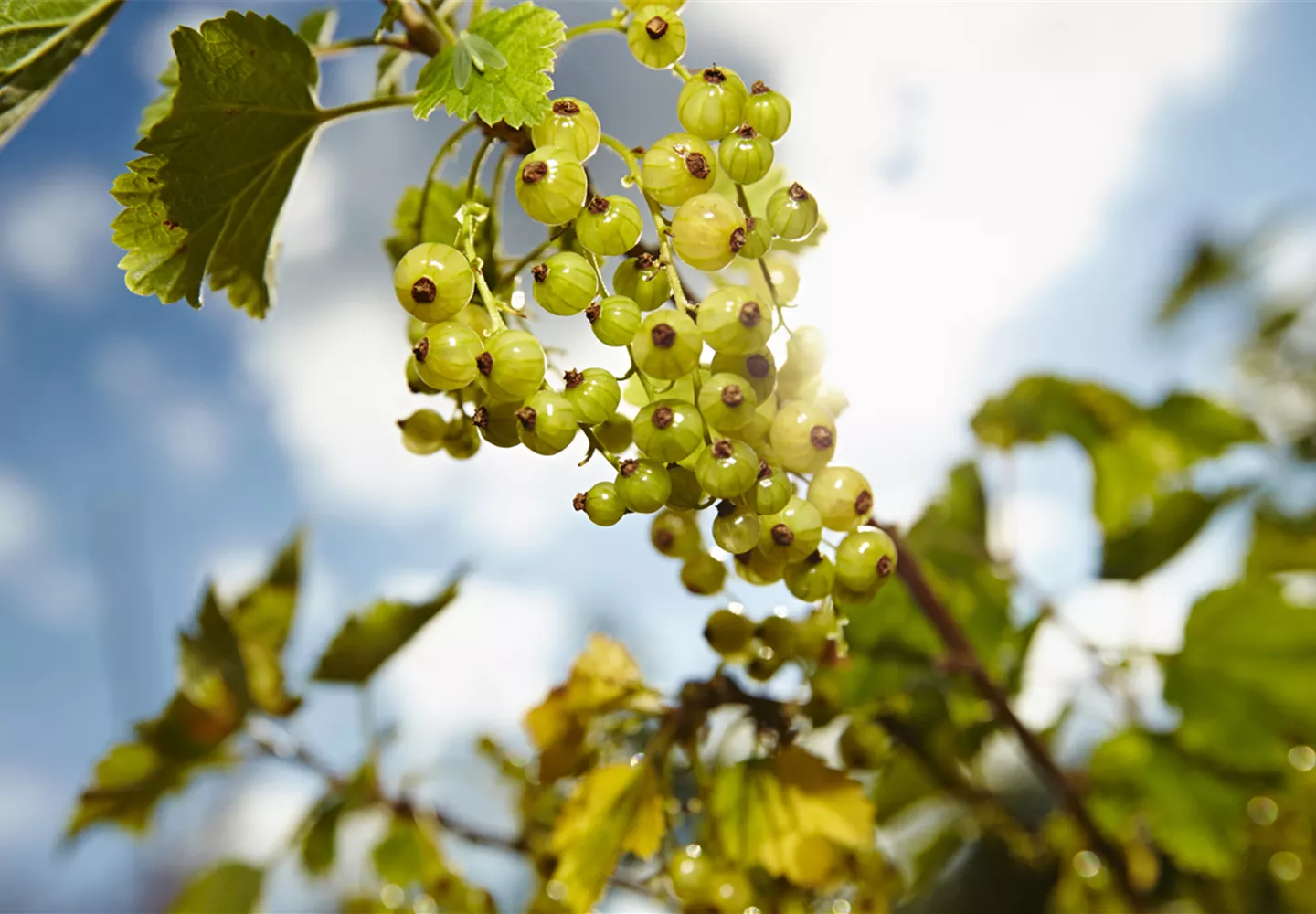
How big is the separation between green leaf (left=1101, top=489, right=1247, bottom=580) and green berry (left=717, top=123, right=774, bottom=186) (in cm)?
90

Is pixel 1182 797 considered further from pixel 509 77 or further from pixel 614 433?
pixel 509 77

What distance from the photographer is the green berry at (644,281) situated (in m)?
0.53

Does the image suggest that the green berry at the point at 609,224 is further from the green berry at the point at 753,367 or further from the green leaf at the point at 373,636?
the green leaf at the point at 373,636

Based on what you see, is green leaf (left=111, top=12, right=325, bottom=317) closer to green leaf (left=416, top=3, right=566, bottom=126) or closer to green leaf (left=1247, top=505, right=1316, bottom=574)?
green leaf (left=416, top=3, right=566, bottom=126)

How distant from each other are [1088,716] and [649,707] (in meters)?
0.82

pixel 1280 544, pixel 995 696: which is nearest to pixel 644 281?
pixel 995 696

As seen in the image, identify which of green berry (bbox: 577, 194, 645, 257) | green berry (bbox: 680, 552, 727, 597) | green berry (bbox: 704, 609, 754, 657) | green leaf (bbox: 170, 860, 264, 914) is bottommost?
green leaf (bbox: 170, 860, 264, 914)

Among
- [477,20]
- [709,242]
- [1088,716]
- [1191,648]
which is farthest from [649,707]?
[1088,716]

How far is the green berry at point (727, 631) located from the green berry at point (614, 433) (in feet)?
0.62

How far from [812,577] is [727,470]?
0.38ft

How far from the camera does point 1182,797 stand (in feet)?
3.29

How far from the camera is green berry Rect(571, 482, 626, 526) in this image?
0.51 metres

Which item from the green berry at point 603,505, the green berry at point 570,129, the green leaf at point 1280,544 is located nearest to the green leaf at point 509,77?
the green berry at point 570,129

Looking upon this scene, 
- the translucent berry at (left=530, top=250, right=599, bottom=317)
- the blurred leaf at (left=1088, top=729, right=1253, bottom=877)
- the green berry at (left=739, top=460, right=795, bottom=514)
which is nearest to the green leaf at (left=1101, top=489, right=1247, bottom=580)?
the blurred leaf at (left=1088, top=729, right=1253, bottom=877)
